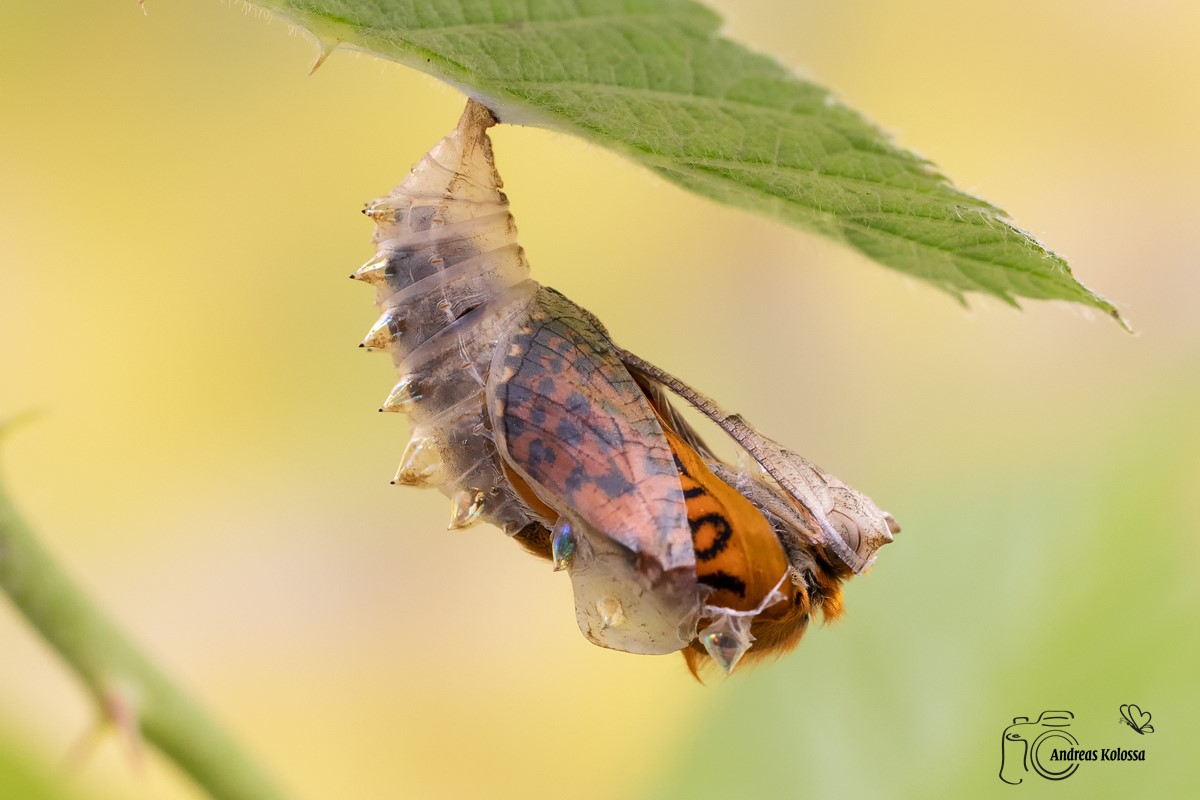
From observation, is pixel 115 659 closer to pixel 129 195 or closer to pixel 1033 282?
pixel 1033 282

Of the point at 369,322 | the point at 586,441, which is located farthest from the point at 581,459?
the point at 369,322

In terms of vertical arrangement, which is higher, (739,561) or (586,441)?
(586,441)

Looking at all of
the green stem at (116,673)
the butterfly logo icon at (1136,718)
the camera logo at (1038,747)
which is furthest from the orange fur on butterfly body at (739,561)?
the butterfly logo icon at (1136,718)

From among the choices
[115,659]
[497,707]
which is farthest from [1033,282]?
[497,707]

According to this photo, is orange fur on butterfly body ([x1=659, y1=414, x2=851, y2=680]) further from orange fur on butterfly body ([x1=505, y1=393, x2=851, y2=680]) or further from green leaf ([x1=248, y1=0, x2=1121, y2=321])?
green leaf ([x1=248, y1=0, x2=1121, y2=321])

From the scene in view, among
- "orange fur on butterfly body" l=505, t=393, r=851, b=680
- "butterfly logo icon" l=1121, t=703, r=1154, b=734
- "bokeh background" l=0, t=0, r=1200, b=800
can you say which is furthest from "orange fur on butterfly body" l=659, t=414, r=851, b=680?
"bokeh background" l=0, t=0, r=1200, b=800

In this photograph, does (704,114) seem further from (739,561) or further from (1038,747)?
(1038,747)
